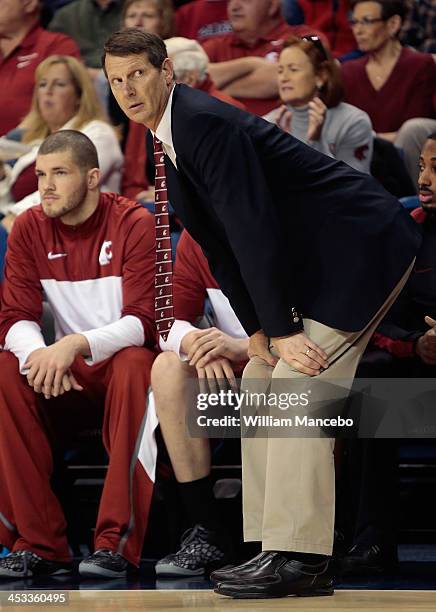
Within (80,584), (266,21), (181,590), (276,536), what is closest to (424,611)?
(276,536)

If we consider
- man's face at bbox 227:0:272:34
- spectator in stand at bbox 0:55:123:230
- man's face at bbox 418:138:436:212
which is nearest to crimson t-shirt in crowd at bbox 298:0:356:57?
man's face at bbox 227:0:272:34

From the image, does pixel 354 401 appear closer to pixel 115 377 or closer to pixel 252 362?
pixel 252 362

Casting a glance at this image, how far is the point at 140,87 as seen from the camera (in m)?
2.94

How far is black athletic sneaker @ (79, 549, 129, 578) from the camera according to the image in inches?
135

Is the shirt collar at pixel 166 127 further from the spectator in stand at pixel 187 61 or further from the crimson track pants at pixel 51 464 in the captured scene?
the spectator in stand at pixel 187 61

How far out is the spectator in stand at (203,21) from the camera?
612 centimetres

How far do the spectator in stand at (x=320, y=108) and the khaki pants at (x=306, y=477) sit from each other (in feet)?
6.24

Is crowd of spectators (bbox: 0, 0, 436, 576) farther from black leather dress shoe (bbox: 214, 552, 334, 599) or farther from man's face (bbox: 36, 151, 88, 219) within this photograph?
black leather dress shoe (bbox: 214, 552, 334, 599)

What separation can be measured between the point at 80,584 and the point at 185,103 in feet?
4.77

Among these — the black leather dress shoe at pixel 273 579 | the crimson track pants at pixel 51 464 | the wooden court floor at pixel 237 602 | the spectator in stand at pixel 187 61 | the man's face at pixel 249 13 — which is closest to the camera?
the wooden court floor at pixel 237 602

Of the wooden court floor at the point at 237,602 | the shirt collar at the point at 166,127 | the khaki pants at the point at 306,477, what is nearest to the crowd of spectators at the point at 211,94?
the wooden court floor at the point at 237,602

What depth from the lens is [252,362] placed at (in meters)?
3.26

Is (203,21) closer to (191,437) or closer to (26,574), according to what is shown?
(191,437)

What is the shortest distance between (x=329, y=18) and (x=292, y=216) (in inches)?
136
